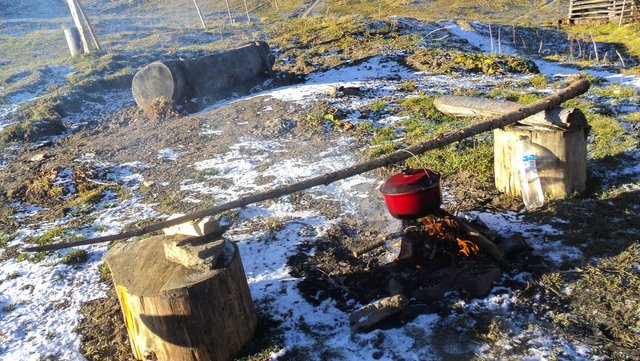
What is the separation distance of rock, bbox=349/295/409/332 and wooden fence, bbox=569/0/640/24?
21388mm

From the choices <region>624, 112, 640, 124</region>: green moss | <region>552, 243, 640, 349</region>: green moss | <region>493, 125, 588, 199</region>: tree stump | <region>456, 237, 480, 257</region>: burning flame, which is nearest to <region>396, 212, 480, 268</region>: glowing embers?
<region>456, 237, 480, 257</region>: burning flame

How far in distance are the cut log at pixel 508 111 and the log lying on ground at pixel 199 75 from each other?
7946 millimetres

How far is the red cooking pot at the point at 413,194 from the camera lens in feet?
14.5

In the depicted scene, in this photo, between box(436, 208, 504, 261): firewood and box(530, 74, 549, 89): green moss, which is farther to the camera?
box(530, 74, 549, 89): green moss

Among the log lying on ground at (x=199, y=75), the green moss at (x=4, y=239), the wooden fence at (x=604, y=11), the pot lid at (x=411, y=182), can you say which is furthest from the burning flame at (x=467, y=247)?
the wooden fence at (x=604, y=11)

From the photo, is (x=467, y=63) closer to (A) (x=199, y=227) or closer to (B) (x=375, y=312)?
(B) (x=375, y=312)

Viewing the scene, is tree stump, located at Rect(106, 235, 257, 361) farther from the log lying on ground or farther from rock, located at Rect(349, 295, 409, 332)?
the log lying on ground

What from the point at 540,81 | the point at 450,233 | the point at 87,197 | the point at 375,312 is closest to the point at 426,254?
the point at 450,233

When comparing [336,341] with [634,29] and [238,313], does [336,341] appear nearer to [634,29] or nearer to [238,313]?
[238,313]

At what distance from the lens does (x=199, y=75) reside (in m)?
13.0

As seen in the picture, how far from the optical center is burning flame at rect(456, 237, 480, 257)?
4745 mm

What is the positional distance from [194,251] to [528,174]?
4.34 metres

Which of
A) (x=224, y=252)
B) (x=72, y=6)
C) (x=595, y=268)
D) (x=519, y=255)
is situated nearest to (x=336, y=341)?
(x=224, y=252)

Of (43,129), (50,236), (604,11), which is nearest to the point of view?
(50,236)
